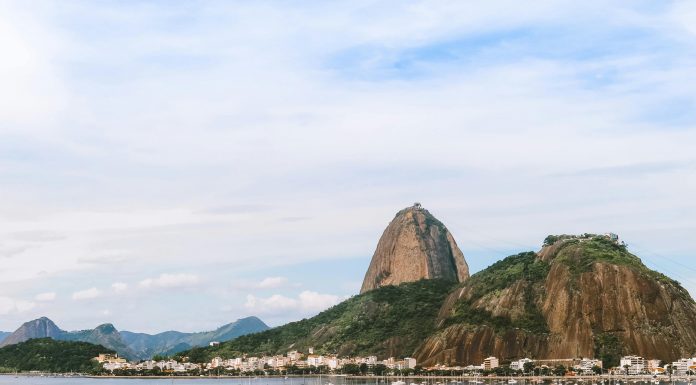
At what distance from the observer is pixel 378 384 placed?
196000 mm

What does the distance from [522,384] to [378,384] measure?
2951cm

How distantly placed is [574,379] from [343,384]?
49.0 meters

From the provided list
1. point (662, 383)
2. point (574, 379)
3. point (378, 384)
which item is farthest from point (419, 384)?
point (662, 383)

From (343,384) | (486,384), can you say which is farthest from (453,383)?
(343,384)

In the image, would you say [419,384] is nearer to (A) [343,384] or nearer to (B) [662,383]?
(A) [343,384]

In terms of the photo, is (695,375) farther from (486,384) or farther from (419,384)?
(419,384)

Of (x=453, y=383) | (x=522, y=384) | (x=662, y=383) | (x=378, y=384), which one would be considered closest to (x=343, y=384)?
(x=378, y=384)

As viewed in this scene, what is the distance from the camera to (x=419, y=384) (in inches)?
7475

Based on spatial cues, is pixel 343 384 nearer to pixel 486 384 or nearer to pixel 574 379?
pixel 486 384

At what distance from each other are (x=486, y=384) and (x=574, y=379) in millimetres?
19191

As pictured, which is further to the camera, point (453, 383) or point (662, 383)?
point (453, 383)

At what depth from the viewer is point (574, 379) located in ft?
653

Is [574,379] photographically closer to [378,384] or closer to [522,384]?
[522,384]

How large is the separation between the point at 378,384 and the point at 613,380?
49.5 metres
